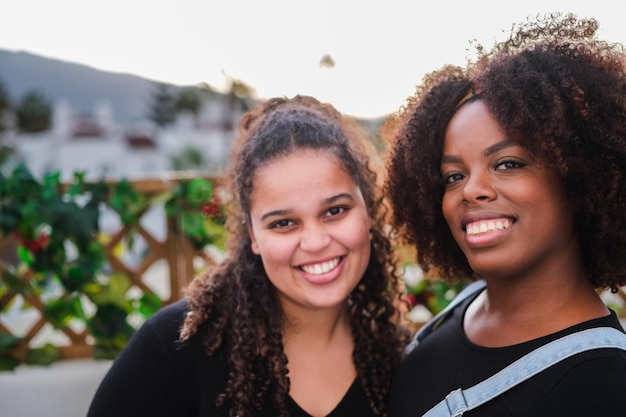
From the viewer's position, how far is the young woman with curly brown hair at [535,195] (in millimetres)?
1463

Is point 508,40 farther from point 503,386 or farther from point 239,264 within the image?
point 239,264

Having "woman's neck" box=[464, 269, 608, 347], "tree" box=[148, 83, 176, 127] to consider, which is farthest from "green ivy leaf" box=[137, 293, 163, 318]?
"tree" box=[148, 83, 176, 127]

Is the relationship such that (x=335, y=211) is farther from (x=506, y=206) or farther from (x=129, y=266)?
(x=129, y=266)

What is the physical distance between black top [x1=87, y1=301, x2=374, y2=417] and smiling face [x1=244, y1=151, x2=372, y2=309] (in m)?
0.31

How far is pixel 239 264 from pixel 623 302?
9.02 feet

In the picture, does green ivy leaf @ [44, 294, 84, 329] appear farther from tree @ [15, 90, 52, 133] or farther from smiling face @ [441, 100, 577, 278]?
tree @ [15, 90, 52, 133]

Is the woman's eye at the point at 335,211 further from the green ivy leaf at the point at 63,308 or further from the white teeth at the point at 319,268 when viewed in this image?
the green ivy leaf at the point at 63,308

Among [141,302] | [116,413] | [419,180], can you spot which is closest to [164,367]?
[116,413]

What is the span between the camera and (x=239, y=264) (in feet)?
6.72

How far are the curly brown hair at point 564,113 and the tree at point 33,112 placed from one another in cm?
4779

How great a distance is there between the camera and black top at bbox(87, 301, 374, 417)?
1.78 m

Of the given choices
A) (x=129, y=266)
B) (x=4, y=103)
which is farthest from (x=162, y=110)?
(x=129, y=266)

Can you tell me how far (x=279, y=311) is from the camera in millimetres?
2012

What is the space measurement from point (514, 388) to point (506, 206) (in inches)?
15.9
